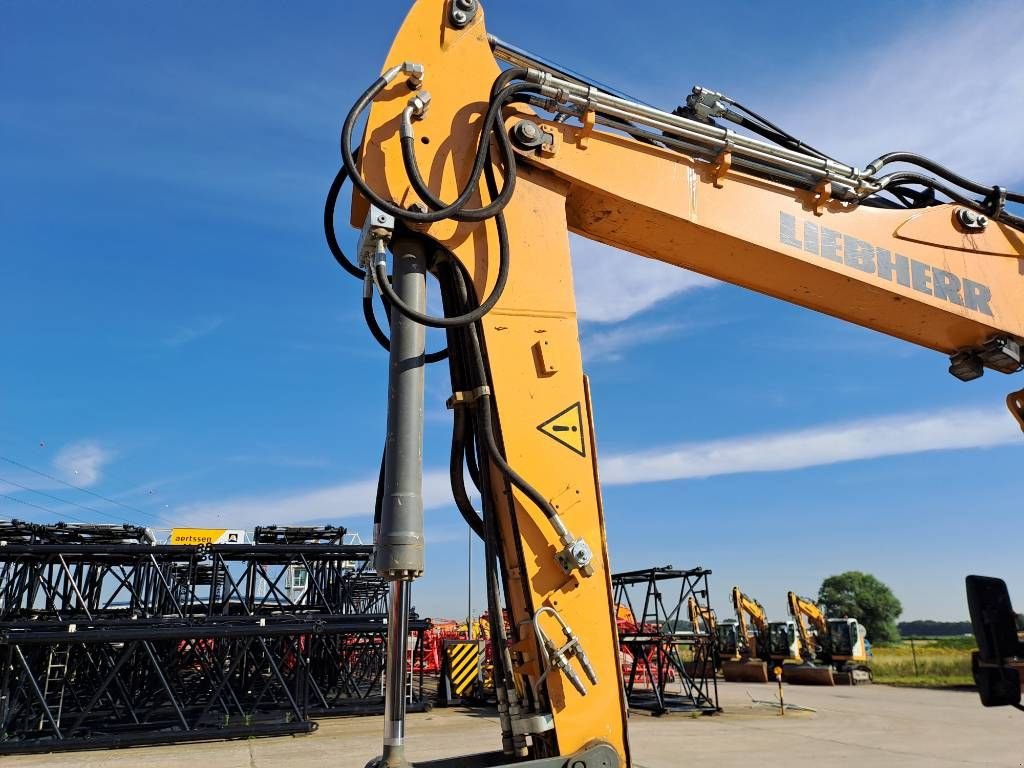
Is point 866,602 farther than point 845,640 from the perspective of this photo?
Yes

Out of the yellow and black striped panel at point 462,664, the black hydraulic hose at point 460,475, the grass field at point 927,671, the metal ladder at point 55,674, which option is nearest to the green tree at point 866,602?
the grass field at point 927,671

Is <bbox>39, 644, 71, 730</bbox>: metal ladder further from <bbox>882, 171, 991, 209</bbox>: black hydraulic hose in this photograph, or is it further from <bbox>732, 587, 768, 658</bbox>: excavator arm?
<bbox>732, 587, 768, 658</bbox>: excavator arm

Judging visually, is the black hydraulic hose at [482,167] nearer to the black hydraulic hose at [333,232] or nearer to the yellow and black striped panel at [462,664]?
the black hydraulic hose at [333,232]

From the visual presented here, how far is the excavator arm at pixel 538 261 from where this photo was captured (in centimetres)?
339

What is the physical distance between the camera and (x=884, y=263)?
5023mm

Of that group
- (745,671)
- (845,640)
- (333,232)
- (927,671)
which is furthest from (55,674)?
(927,671)

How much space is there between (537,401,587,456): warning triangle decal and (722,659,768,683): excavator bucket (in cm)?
2698

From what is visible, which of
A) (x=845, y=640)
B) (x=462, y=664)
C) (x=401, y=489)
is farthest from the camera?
(x=845, y=640)

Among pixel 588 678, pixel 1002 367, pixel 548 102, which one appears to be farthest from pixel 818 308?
pixel 588 678

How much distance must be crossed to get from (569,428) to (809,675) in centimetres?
2659

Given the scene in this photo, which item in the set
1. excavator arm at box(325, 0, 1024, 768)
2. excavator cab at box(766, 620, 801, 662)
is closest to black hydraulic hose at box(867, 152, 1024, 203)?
excavator arm at box(325, 0, 1024, 768)

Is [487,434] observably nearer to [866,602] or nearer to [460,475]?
[460,475]

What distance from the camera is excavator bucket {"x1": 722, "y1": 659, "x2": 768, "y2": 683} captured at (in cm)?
2752

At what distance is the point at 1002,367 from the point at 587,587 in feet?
13.0
